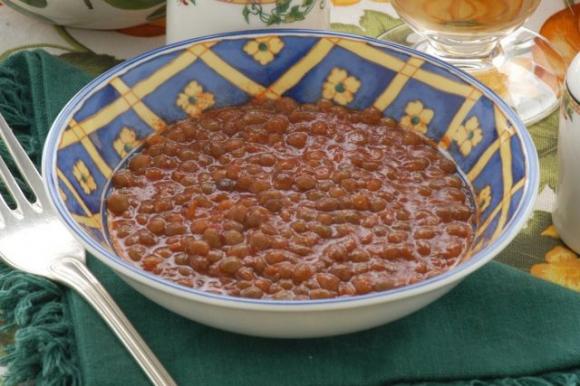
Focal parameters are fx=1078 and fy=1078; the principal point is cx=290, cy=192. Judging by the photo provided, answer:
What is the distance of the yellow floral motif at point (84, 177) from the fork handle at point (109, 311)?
0.11 m

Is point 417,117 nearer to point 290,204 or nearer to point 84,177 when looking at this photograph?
point 290,204

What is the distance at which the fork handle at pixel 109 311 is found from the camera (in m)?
1.44

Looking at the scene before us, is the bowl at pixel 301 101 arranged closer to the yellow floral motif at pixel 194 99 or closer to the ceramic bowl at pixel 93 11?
the yellow floral motif at pixel 194 99

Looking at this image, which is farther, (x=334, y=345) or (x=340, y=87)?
(x=340, y=87)

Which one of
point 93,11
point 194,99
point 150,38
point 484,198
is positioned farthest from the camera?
point 150,38

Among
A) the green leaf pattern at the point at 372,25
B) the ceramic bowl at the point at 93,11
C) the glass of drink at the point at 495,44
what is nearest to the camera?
the glass of drink at the point at 495,44

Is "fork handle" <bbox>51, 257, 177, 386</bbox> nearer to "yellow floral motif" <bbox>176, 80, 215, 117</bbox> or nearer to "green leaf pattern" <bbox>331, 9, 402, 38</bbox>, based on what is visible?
"yellow floral motif" <bbox>176, 80, 215, 117</bbox>

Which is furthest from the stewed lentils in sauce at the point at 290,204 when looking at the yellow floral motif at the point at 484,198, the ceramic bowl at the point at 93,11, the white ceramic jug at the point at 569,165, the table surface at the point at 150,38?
the ceramic bowl at the point at 93,11

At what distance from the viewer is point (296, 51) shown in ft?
6.19

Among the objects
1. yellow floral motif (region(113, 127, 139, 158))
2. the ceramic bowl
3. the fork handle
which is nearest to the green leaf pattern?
the ceramic bowl

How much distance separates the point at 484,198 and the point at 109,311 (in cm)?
58

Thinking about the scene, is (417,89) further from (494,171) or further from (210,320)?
(210,320)

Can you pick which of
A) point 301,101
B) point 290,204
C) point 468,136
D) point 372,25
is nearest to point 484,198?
point 468,136

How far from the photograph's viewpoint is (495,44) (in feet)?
7.11
